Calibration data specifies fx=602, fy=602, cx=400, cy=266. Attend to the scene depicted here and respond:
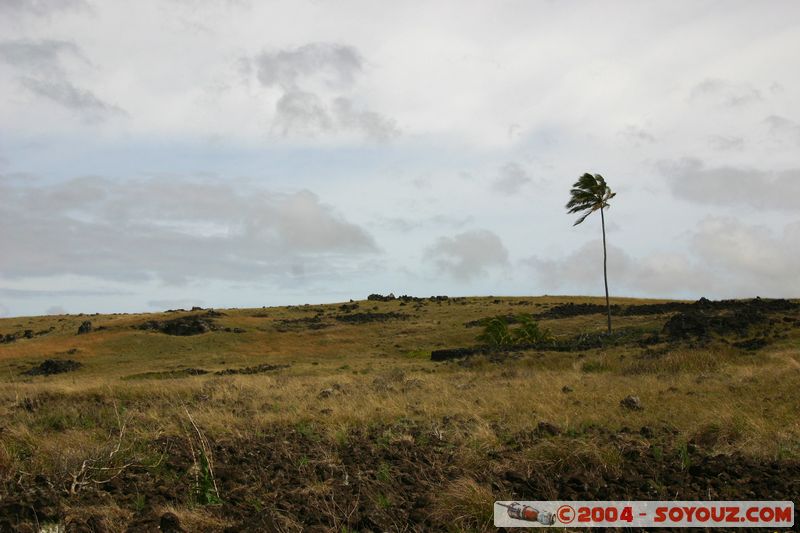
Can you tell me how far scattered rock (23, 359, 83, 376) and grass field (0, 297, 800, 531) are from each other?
19847 mm

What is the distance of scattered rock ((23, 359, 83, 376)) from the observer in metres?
36.3

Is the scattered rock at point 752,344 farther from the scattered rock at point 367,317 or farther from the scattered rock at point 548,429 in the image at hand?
the scattered rock at point 367,317

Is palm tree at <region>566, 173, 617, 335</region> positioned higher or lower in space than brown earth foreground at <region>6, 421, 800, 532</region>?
higher

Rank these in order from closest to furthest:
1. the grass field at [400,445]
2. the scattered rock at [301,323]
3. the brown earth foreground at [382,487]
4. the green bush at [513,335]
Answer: the brown earth foreground at [382,487], the grass field at [400,445], the green bush at [513,335], the scattered rock at [301,323]

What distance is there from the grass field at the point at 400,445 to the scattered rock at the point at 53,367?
19.8 meters

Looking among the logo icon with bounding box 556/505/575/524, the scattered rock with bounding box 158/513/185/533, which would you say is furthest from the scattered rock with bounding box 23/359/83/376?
the logo icon with bounding box 556/505/575/524

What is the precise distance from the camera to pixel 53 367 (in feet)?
121

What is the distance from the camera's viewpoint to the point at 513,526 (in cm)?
546

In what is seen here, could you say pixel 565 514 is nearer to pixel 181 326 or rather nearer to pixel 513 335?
pixel 513 335

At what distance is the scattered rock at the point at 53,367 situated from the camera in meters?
36.3

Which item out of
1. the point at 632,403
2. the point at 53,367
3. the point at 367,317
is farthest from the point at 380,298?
the point at 632,403

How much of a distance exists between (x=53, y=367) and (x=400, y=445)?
35055 mm

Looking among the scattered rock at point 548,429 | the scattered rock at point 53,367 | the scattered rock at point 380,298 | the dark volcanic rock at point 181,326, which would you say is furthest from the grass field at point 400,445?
Answer: the scattered rock at point 380,298

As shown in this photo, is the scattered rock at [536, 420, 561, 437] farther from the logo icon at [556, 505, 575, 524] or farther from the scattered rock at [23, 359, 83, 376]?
the scattered rock at [23, 359, 83, 376]
